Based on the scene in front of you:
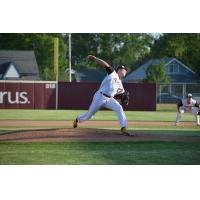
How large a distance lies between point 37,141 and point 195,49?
157 inches

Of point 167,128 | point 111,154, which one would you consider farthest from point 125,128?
point 167,128

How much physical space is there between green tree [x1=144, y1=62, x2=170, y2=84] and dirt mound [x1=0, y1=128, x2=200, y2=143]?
2.36 m

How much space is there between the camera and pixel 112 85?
31.4 ft

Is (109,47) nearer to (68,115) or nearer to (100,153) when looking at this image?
(68,115)

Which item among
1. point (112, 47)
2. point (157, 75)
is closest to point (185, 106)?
point (157, 75)

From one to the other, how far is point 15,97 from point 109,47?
2281 millimetres

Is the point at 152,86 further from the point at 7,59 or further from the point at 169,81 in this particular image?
the point at 7,59

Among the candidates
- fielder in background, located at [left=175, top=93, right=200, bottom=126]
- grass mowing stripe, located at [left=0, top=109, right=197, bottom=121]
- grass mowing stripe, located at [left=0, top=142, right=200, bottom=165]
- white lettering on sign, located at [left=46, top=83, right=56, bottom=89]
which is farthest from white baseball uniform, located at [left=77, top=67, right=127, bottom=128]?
fielder in background, located at [left=175, top=93, right=200, bottom=126]

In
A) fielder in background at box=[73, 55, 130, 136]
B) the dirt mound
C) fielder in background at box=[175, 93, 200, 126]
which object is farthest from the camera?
fielder in background at box=[175, 93, 200, 126]

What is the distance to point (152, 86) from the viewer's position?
12875 millimetres

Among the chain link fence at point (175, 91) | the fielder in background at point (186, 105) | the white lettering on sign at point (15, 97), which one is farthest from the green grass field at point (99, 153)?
→ the fielder in background at point (186, 105)

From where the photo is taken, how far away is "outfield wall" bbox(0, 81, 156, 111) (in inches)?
417

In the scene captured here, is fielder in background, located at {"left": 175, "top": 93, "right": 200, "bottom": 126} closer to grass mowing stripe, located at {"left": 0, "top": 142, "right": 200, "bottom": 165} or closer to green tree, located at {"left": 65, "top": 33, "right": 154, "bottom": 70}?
green tree, located at {"left": 65, "top": 33, "right": 154, "bottom": 70}

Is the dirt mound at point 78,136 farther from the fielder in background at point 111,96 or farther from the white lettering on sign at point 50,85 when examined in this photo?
the white lettering on sign at point 50,85
